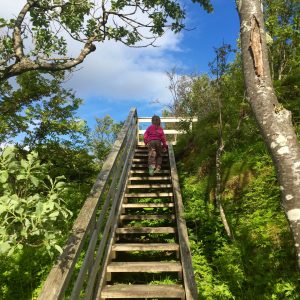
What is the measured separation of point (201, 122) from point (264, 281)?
7.83m

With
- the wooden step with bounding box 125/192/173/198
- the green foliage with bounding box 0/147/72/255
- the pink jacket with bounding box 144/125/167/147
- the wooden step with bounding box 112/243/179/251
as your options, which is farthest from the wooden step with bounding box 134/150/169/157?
the green foliage with bounding box 0/147/72/255

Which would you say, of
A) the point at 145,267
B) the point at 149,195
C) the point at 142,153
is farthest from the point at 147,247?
the point at 142,153

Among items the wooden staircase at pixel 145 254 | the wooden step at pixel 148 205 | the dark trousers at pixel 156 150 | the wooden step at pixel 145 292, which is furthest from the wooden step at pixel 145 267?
the dark trousers at pixel 156 150

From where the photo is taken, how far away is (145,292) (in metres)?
4.19

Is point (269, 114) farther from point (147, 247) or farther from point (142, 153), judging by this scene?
point (142, 153)

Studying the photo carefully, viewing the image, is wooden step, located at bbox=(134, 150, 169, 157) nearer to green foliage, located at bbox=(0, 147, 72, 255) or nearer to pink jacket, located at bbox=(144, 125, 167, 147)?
pink jacket, located at bbox=(144, 125, 167, 147)

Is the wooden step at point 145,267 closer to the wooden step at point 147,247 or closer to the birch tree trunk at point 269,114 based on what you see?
the wooden step at point 147,247

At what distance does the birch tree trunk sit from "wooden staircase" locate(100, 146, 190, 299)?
7.51ft

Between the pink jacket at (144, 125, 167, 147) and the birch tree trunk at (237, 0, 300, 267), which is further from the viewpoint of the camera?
the pink jacket at (144, 125, 167, 147)

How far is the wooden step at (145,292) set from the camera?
4164 millimetres

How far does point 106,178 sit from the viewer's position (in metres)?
4.66

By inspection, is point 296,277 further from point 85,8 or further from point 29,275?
point 85,8

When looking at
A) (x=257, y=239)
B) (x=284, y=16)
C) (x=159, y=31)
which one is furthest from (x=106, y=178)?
(x=284, y=16)

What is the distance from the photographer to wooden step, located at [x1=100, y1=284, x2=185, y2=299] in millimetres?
4164
